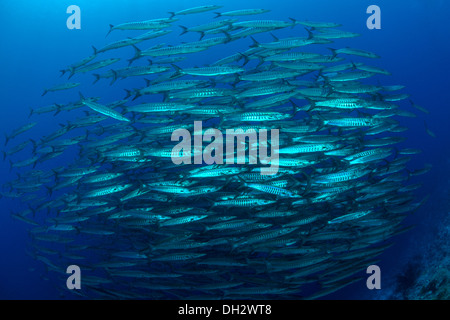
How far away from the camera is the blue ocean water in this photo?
1238 centimetres

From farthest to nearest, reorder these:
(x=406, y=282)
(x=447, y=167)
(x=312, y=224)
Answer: (x=447, y=167) → (x=406, y=282) → (x=312, y=224)

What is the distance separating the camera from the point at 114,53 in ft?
45.8

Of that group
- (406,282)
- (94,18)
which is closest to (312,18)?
(94,18)

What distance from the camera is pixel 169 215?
4664mm

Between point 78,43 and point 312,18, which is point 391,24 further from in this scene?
point 78,43

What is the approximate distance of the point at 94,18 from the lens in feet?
45.7

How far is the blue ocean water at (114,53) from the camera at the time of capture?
12375 millimetres

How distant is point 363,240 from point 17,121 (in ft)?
45.4

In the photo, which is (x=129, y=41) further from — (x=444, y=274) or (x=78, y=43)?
(x=78, y=43)

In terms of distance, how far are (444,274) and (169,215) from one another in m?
4.04

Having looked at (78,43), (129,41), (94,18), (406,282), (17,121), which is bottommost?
(406,282)

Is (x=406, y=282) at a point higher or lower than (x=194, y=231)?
lower

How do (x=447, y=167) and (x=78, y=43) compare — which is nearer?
(x=447, y=167)
